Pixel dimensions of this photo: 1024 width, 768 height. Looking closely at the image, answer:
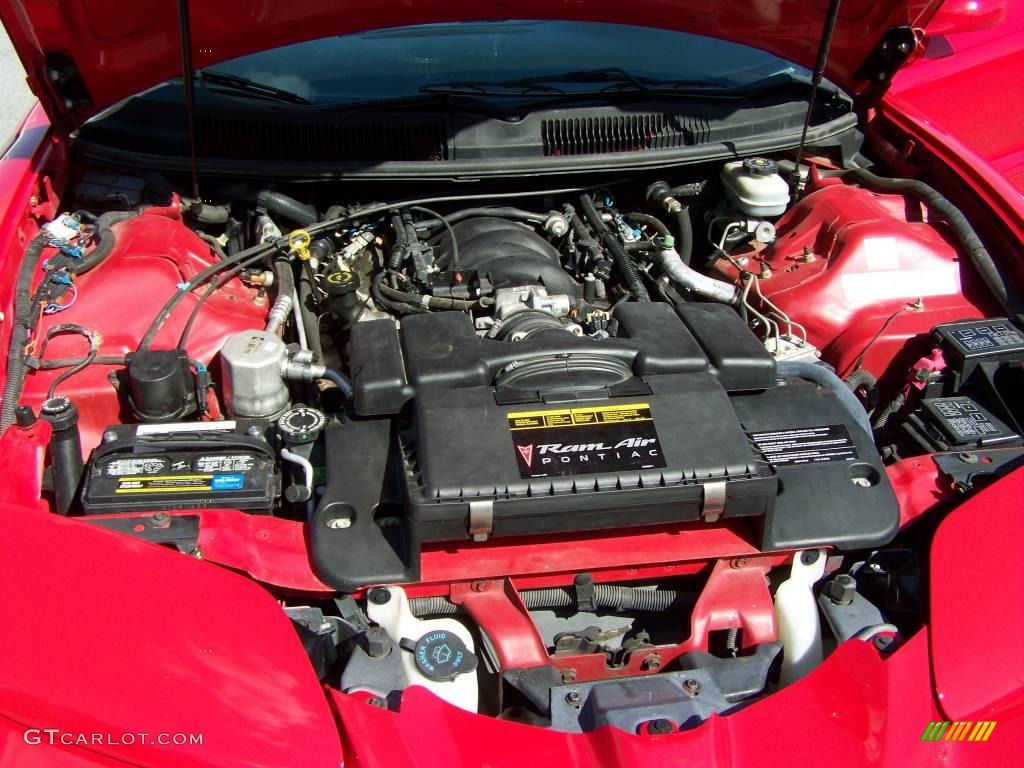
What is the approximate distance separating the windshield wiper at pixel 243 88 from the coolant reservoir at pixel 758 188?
1.12 meters

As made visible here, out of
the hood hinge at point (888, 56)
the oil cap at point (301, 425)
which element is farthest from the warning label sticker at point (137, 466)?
the hood hinge at point (888, 56)

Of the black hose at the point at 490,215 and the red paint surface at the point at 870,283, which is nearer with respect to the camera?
the red paint surface at the point at 870,283

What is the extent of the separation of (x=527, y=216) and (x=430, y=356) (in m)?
0.80

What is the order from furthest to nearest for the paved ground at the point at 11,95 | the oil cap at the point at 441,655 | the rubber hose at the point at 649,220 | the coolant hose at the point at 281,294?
the paved ground at the point at 11,95 < the rubber hose at the point at 649,220 < the coolant hose at the point at 281,294 < the oil cap at the point at 441,655

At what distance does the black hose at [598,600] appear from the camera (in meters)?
1.43

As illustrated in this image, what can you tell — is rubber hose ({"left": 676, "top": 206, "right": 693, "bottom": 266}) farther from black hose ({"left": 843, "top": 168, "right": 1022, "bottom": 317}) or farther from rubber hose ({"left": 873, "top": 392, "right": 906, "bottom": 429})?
rubber hose ({"left": 873, "top": 392, "right": 906, "bottom": 429})

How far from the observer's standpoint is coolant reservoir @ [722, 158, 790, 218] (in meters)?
2.22

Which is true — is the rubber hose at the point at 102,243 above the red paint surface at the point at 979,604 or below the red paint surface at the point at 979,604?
Answer: above

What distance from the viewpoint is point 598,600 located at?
58.3 inches

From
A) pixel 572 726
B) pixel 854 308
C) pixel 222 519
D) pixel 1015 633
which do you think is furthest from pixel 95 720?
pixel 854 308

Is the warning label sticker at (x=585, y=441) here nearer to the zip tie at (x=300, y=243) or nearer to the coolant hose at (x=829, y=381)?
the coolant hose at (x=829, y=381)

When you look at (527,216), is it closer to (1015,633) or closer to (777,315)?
(777,315)

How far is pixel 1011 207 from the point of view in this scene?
6.73 ft

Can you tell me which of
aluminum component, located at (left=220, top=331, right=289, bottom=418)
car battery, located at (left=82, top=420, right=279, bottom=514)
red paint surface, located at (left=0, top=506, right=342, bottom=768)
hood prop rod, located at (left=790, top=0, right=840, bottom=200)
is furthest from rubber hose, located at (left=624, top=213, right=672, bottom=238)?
red paint surface, located at (left=0, top=506, right=342, bottom=768)
